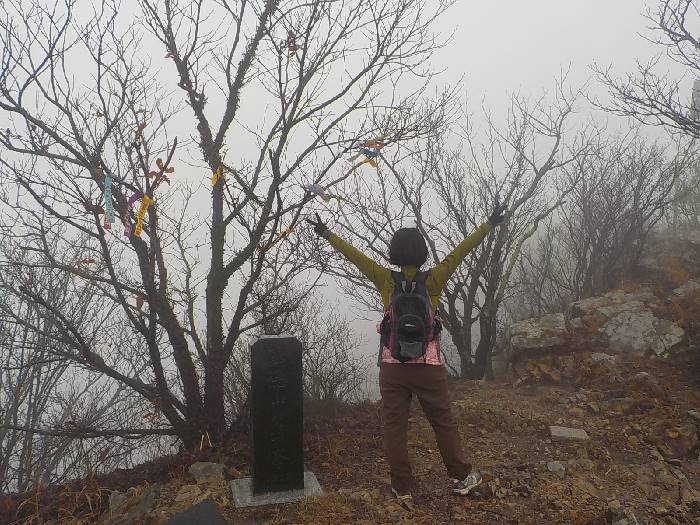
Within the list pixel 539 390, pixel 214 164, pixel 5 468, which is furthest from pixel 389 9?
pixel 5 468

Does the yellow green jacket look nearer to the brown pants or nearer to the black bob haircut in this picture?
the black bob haircut

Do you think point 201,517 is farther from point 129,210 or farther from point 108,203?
point 129,210

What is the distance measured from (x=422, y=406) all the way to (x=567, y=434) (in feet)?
8.04

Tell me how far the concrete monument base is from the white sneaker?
114 centimetres

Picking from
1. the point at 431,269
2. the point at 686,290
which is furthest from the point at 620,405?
the point at 686,290

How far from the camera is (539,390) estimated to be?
6.98 meters

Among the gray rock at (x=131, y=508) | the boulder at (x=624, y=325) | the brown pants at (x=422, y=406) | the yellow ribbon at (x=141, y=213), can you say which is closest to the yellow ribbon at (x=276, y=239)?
the yellow ribbon at (x=141, y=213)

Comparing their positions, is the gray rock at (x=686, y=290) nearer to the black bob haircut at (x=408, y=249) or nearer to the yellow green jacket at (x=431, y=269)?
the yellow green jacket at (x=431, y=269)

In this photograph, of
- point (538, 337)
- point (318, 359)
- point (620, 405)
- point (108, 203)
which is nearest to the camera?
point (108, 203)

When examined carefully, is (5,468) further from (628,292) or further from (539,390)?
(628,292)

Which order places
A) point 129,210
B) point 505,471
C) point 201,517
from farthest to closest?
point 129,210
point 505,471
point 201,517

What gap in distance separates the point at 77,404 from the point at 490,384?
14.1m

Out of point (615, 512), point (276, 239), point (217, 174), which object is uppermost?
point (217, 174)

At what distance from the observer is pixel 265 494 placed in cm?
394
